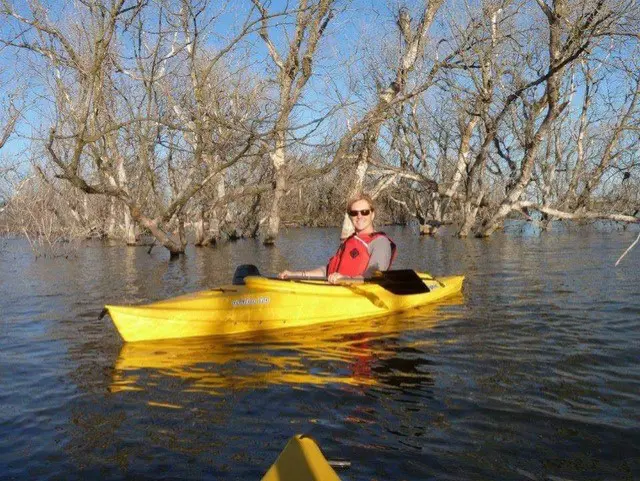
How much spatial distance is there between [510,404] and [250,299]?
10.3 ft

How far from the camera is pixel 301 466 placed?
227cm

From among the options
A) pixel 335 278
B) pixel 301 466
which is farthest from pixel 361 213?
pixel 301 466

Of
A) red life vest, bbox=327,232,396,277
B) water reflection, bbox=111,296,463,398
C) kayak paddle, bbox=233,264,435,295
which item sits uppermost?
red life vest, bbox=327,232,396,277

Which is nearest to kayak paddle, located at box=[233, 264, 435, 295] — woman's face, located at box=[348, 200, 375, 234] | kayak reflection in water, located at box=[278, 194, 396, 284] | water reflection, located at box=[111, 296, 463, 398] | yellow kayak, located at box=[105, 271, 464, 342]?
yellow kayak, located at box=[105, 271, 464, 342]

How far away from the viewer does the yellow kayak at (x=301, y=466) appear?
7.27ft

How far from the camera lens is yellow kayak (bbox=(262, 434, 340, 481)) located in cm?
221

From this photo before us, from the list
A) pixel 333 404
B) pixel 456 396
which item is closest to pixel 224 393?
pixel 333 404

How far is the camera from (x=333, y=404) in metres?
4.19

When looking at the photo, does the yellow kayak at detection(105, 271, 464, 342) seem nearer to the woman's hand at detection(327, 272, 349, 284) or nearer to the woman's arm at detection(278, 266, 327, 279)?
the woman's hand at detection(327, 272, 349, 284)

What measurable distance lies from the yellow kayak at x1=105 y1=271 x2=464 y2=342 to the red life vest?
275 mm

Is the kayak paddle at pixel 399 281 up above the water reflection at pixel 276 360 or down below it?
above

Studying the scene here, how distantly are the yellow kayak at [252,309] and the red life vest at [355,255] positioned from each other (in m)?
0.28

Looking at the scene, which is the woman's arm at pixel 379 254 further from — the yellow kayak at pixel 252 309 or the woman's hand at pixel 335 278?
the woman's hand at pixel 335 278

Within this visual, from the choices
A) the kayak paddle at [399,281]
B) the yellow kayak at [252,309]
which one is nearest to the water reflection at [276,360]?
the yellow kayak at [252,309]
